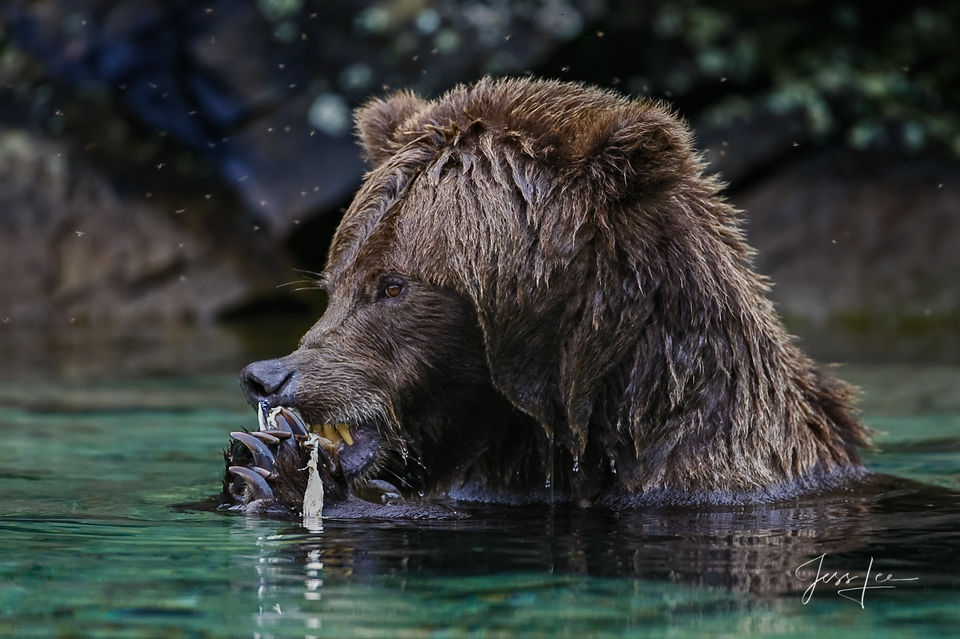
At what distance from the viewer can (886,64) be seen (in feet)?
51.7

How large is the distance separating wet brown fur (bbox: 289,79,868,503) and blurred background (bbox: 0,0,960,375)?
30.7 ft

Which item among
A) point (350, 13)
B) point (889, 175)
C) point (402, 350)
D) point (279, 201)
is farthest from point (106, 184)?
point (402, 350)

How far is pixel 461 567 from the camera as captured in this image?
414 centimetres

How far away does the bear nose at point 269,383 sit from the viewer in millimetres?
4969

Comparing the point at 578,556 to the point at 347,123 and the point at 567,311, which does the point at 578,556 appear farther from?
the point at 347,123

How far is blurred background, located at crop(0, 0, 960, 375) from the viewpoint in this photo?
49.4 feet

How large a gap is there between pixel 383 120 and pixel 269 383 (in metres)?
1.53

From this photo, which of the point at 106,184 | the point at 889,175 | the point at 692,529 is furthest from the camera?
the point at 106,184

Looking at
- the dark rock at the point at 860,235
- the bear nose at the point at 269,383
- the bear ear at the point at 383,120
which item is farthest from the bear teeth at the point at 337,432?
the dark rock at the point at 860,235

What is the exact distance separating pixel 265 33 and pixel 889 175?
7.19 m

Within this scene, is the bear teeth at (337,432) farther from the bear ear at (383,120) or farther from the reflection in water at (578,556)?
the bear ear at (383,120)

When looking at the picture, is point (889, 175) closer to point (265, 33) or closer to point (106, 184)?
point (265, 33)

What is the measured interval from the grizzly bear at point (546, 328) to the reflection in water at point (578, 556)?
0.27 metres

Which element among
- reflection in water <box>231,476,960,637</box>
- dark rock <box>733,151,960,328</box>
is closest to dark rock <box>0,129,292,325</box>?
dark rock <box>733,151,960,328</box>
